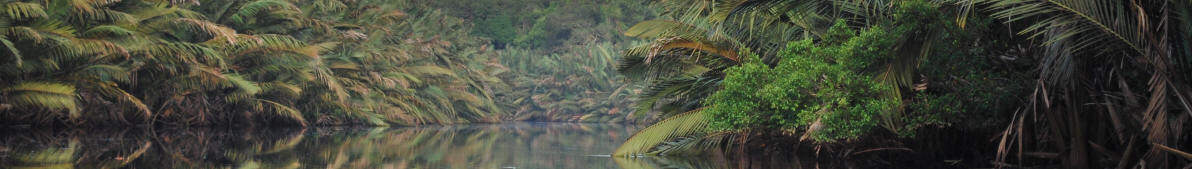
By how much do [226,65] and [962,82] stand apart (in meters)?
13.1

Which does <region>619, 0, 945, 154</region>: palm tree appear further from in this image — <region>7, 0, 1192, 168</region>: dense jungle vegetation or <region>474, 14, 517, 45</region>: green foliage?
<region>474, 14, 517, 45</region>: green foliage

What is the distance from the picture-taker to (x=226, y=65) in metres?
17.5

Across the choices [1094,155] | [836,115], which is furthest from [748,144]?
[1094,155]

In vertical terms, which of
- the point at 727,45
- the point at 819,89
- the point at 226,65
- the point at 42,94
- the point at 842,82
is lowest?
the point at 226,65

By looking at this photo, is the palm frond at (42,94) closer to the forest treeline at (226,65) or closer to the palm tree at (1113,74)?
the forest treeline at (226,65)

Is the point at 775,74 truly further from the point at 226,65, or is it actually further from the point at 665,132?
the point at 226,65

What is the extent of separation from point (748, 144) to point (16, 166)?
25.4ft

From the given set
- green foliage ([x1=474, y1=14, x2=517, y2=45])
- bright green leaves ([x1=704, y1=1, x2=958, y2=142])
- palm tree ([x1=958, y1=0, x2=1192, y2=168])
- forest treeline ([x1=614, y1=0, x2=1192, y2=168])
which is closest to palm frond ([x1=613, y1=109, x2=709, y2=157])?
forest treeline ([x1=614, y1=0, x2=1192, y2=168])

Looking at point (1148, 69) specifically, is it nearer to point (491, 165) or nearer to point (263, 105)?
point (491, 165)

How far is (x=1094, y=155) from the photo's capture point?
6297 mm

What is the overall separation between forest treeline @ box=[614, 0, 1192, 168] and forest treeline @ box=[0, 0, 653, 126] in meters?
7.40

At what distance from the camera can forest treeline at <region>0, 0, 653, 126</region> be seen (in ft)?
43.6

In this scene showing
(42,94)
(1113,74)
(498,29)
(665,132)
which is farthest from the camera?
(498,29)

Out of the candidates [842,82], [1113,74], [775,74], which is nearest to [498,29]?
[775,74]
